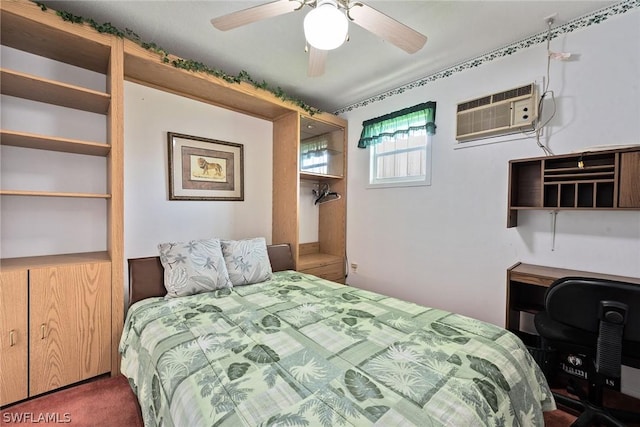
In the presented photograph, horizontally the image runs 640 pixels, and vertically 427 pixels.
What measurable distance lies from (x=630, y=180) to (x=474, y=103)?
1.18 meters

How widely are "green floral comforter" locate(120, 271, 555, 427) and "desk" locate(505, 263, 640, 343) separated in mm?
647

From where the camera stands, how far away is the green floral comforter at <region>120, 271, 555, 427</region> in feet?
2.96

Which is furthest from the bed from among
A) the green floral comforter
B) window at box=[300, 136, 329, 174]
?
window at box=[300, 136, 329, 174]

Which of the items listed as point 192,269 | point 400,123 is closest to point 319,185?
point 400,123

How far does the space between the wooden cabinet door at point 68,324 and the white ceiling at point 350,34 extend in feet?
5.80

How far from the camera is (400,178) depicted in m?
3.03

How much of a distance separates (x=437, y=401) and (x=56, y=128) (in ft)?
9.66

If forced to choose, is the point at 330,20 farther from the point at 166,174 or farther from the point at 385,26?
the point at 166,174

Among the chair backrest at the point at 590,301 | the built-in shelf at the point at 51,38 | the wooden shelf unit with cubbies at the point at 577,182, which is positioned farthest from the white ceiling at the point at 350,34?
the chair backrest at the point at 590,301

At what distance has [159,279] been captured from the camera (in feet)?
6.97

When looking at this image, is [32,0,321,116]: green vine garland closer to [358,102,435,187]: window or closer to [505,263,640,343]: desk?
[358,102,435,187]: window

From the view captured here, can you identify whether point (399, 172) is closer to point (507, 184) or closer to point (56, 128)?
point (507, 184)

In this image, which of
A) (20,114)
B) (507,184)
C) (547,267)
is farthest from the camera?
(507,184)

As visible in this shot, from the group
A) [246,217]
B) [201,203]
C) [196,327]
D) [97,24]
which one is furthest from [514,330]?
[97,24]
